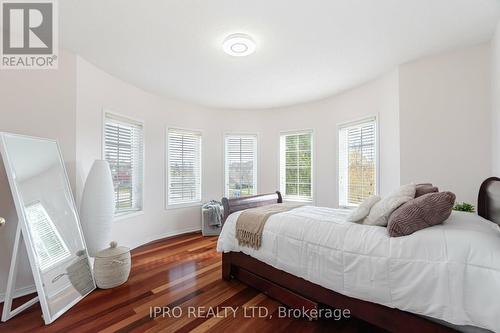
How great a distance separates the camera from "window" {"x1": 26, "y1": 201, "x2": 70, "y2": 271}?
1.91 meters

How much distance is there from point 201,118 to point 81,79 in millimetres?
2155

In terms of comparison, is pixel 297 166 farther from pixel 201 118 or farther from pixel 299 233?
pixel 299 233

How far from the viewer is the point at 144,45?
2.36 m

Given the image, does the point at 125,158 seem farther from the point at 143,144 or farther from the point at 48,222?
the point at 48,222

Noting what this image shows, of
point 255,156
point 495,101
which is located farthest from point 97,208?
point 495,101

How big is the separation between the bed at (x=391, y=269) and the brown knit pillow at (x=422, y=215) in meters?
0.04

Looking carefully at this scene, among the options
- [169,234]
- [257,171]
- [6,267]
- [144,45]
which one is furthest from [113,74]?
[257,171]

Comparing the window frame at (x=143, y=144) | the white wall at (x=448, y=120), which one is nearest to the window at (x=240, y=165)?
the window frame at (x=143, y=144)

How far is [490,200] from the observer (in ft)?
5.93

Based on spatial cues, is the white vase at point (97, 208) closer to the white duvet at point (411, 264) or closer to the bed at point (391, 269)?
the bed at point (391, 269)

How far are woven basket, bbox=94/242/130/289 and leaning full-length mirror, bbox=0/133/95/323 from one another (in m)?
0.12

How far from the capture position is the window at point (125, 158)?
324cm

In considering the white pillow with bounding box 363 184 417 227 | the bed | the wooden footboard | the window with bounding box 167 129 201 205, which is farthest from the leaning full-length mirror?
the white pillow with bounding box 363 184 417 227

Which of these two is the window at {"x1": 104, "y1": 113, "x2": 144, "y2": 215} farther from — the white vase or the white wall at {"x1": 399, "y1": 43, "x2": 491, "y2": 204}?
the white wall at {"x1": 399, "y1": 43, "x2": 491, "y2": 204}
